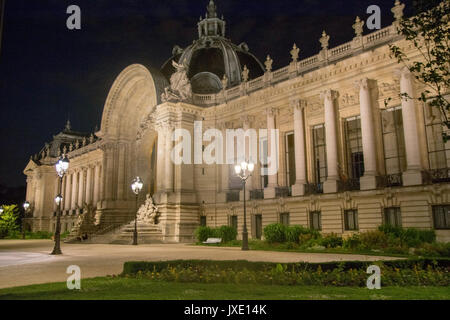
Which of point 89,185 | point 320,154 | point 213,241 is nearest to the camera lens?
point 213,241

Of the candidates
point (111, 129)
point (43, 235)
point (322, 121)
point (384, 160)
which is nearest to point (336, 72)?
point (322, 121)

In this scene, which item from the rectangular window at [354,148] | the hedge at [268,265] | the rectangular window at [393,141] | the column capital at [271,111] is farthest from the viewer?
the column capital at [271,111]

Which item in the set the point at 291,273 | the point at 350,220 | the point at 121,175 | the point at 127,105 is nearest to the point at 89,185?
the point at 121,175

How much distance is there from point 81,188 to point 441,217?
60.3m

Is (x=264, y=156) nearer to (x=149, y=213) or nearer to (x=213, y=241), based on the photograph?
(x=213, y=241)

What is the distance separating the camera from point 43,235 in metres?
56.2

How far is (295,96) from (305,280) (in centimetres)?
2659

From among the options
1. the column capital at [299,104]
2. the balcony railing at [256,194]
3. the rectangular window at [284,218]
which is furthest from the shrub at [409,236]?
the balcony railing at [256,194]

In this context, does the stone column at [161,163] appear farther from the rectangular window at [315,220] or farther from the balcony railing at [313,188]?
the rectangular window at [315,220]

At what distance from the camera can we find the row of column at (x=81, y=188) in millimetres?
65219

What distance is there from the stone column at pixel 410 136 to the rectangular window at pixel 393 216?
6.39 ft

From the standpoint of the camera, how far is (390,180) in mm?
28000

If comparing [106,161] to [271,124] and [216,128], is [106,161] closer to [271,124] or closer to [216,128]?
[216,128]

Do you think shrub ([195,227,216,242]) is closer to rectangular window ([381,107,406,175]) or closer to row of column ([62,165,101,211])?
rectangular window ([381,107,406,175])
